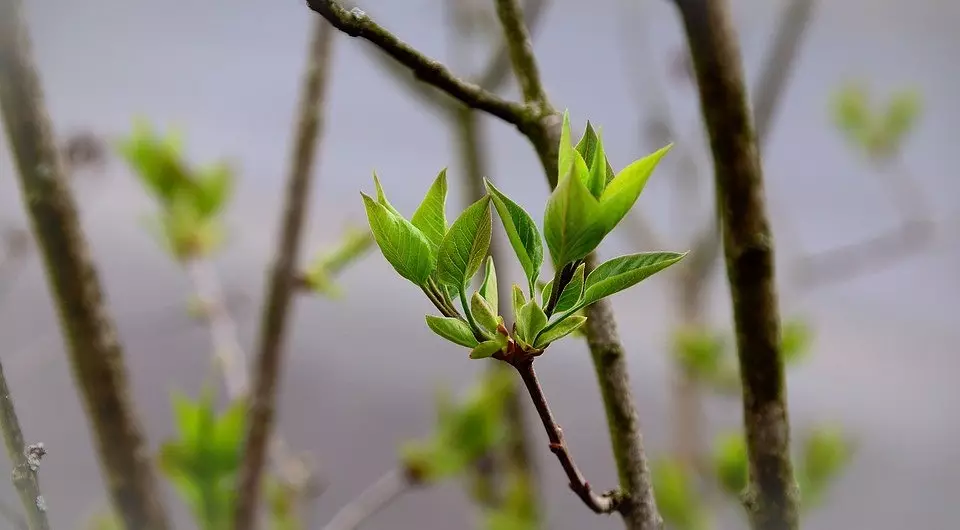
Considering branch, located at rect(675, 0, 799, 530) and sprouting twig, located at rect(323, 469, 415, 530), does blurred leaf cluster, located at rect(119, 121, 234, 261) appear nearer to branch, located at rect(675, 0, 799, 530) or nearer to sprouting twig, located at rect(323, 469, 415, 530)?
sprouting twig, located at rect(323, 469, 415, 530)

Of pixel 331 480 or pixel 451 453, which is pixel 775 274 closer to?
pixel 451 453

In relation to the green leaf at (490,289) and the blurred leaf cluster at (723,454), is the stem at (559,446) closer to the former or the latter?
the green leaf at (490,289)

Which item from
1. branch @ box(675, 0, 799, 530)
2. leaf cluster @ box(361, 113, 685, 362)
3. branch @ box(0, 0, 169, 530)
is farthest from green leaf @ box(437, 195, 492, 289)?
branch @ box(0, 0, 169, 530)

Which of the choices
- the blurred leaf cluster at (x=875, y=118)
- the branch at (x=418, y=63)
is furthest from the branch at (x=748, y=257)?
the blurred leaf cluster at (x=875, y=118)

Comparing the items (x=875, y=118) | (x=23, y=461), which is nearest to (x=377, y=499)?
(x=23, y=461)

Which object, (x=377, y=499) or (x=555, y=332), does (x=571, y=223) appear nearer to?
(x=555, y=332)
